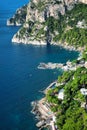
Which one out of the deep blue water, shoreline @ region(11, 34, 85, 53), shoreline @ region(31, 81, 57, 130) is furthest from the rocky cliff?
shoreline @ region(31, 81, 57, 130)

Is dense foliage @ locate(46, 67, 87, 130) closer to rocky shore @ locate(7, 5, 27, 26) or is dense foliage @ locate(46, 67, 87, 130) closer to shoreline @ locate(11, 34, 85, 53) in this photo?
→ shoreline @ locate(11, 34, 85, 53)

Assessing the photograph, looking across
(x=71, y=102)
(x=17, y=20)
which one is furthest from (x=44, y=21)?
(x=71, y=102)

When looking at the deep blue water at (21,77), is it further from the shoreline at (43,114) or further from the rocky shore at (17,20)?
the rocky shore at (17,20)

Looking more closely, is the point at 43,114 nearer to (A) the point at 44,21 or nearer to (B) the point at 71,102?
(B) the point at 71,102

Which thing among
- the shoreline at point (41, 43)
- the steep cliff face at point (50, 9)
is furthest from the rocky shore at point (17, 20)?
the shoreline at point (41, 43)

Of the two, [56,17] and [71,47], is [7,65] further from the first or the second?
[56,17]

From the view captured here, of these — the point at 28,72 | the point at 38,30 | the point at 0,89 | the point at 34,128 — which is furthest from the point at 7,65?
the point at 34,128
